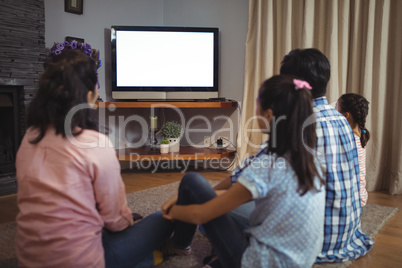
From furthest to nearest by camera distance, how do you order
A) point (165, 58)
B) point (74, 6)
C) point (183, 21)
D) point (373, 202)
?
point (183, 21) → point (165, 58) → point (74, 6) → point (373, 202)

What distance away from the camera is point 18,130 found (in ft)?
8.86

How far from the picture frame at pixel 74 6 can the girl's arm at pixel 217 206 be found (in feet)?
8.25

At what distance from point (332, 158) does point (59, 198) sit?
0.94 meters

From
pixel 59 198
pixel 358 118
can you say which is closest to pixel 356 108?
pixel 358 118

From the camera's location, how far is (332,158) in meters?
1.35

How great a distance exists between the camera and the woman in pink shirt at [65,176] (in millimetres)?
982

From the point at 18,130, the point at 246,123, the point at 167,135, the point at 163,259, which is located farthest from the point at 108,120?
the point at 163,259

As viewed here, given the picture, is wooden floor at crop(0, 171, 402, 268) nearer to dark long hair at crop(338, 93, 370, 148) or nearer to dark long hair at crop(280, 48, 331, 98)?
dark long hair at crop(338, 93, 370, 148)

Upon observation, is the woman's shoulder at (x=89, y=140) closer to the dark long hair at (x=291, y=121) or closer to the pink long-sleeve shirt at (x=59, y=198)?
the pink long-sleeve shirt at (x=59, y=198)

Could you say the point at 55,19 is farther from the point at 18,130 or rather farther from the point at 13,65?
the point at 18,130

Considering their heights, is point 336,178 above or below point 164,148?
above

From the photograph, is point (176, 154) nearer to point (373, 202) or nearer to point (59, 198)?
point (373, 202)

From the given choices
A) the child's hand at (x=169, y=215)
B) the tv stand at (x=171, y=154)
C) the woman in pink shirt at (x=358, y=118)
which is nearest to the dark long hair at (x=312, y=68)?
the child's hand at (x=169, y=215)

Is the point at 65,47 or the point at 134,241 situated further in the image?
the point at 65,47
